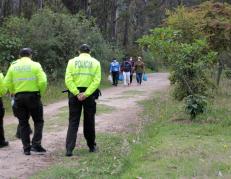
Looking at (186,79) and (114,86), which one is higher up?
(186,79)

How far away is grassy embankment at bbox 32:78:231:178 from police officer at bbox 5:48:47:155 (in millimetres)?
817

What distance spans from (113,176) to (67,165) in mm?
1242

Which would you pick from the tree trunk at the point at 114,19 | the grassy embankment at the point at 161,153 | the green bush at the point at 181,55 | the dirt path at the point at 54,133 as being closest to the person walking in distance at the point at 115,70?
the dirt path at the point at 54,133

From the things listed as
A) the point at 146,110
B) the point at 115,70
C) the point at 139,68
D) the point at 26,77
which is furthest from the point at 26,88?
the point at 139,68

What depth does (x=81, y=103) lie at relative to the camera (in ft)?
32.7

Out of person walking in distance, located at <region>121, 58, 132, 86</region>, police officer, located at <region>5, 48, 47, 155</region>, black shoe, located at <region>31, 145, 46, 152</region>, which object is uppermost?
police officer, located at <region>5, 48, 47, 155</region>

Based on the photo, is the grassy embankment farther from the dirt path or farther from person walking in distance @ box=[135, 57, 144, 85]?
person walking in distance @ box=[135, 57, 144, 85]

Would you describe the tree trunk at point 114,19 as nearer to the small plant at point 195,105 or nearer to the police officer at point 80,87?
the small plant at point 195,105

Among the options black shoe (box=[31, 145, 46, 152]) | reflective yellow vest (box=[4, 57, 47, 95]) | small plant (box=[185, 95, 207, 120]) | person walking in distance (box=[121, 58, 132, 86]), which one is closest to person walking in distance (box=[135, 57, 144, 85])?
person walking in distance (box=[121, 58, 132, 86])

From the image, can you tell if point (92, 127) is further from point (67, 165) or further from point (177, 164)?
point (177, 164)

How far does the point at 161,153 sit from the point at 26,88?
9.13 feet

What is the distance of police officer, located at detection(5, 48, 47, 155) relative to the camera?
10141 millimetres

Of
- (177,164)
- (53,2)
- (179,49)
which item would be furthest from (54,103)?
(53,2)

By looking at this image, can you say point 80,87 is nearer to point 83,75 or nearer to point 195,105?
point 83,75
